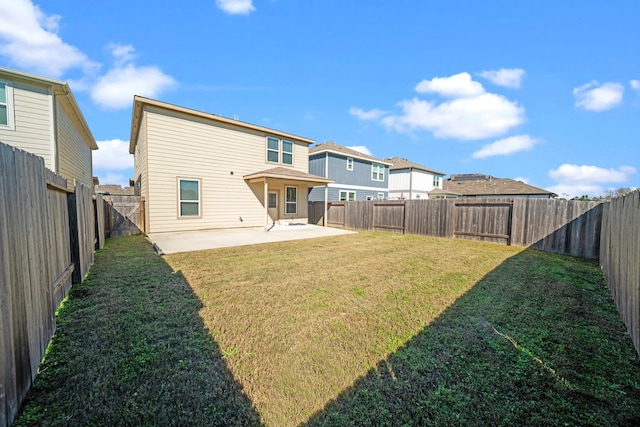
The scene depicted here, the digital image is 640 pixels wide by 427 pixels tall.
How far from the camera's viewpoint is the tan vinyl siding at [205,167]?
418 inches

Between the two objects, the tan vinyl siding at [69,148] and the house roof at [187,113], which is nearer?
the tan vinyl siding at [69,148]

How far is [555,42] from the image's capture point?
8977 millimetres

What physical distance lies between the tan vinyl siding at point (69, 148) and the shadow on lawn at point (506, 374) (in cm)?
922

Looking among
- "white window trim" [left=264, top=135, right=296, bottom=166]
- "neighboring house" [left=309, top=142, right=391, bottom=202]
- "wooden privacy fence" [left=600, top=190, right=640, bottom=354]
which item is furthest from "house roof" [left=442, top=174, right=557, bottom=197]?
"wooden privacy fence" [left=600, top=190, right=640, bottom=354]

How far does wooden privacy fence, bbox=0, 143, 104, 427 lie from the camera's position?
1.72 m

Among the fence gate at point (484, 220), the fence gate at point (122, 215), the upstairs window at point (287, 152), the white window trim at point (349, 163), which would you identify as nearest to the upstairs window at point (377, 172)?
the white window trim at point (349, 163)

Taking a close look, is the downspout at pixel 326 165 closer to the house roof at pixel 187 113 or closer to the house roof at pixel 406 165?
the house roof at pixel 187 113

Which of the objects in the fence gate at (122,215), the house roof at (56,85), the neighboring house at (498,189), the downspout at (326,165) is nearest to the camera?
the house roof at (56,85)

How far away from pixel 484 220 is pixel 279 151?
10.4 metres

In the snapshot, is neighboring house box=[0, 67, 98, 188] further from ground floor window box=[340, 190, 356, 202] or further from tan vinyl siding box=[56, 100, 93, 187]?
ground floor window box=[340, 190, 356, 202]

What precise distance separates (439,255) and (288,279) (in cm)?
466

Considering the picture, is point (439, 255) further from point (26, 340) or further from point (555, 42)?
point (555, 42)

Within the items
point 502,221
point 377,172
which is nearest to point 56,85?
point 502,221

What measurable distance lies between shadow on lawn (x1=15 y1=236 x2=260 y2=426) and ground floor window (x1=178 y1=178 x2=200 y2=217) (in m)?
7.93
